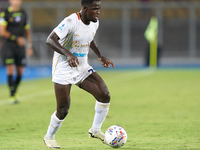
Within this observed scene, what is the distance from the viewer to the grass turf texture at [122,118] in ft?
20.0

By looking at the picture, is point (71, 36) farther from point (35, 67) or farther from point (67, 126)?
point (35, 67)

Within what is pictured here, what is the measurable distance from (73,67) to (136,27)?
19.1 m

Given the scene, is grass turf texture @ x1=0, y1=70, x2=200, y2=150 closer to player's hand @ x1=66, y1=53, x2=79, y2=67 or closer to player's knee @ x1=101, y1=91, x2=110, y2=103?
player's knee @ x1=101, y1=91, x2=110, y2=103

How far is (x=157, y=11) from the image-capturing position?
942 inches

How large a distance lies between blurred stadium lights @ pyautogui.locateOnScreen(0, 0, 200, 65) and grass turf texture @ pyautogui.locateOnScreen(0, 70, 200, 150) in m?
9.34

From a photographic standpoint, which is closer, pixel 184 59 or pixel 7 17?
pixel 7 17

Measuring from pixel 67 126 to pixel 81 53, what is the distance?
2000mm

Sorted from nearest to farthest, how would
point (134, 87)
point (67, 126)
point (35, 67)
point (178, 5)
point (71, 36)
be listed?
1. point (71, 36)
2. point (67, 126)
3. point (134, 87)
4. point (35, 67)
5. point (178, 5)

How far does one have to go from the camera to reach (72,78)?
5859 millimetres

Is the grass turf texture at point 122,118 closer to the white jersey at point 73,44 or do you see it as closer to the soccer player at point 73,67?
the soccer player at point 73,67

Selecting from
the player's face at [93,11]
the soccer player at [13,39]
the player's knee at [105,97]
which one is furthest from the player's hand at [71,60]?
the soccer player at [13,39]

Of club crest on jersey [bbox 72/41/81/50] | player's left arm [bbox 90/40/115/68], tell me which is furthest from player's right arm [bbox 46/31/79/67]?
player's left arm [bbox 90/40/115/68]

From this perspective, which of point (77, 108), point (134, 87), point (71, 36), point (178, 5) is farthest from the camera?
point (178, 5)

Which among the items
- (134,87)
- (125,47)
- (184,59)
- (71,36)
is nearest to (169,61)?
(184,59)
